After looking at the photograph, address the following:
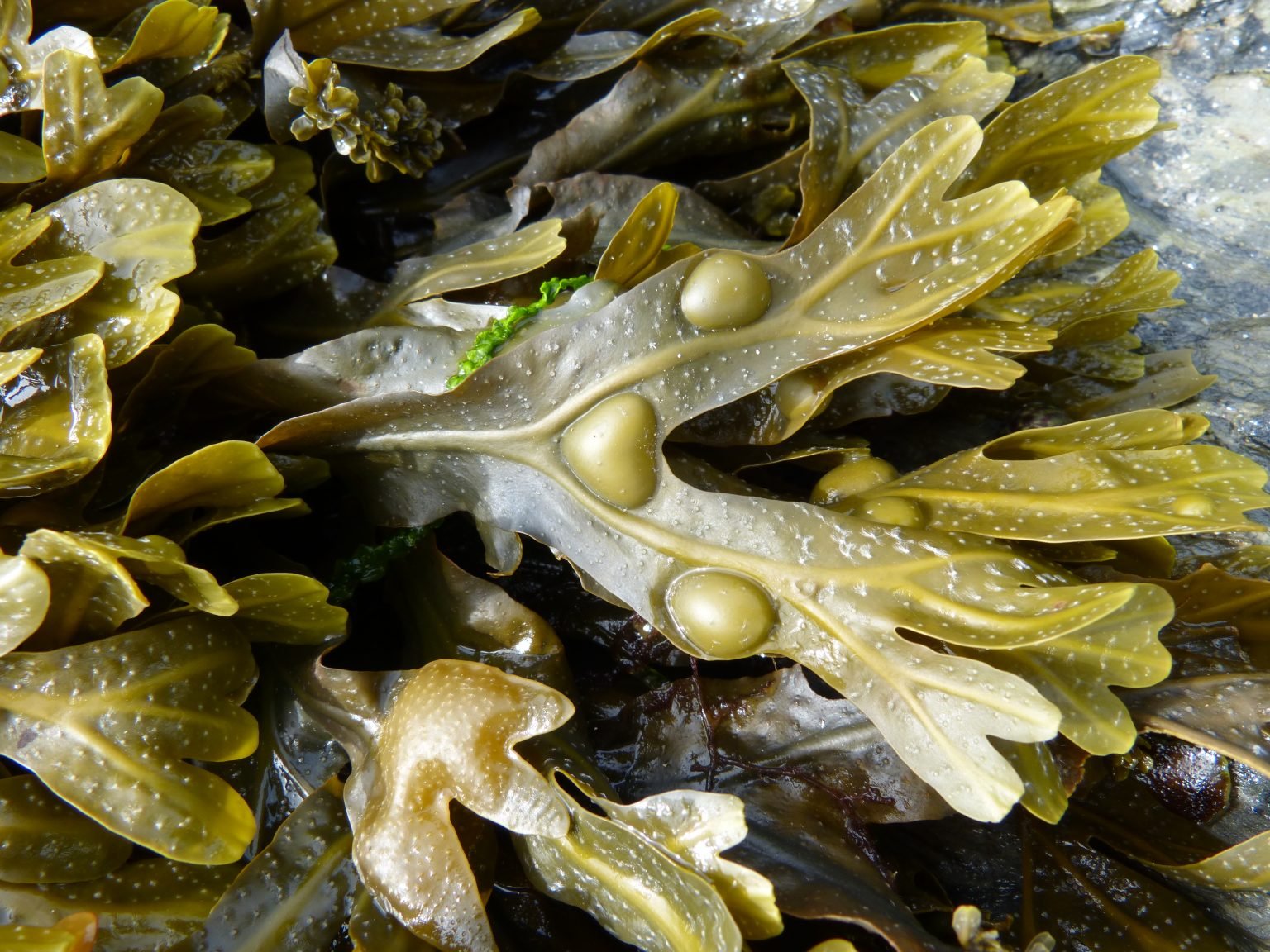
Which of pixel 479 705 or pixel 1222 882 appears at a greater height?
pixel 479 705

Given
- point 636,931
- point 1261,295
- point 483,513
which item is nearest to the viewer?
point 636,931

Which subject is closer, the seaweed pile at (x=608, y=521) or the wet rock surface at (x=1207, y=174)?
the seaweed pile at (x=608, y=521)

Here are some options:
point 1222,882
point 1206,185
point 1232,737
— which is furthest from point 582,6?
point 1222,882

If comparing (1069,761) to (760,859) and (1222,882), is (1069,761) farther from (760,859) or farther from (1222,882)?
(760,859)

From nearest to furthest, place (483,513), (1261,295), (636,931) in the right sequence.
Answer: (636,931) → (483,513) → (1261,295)

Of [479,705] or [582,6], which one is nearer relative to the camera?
[479,705]

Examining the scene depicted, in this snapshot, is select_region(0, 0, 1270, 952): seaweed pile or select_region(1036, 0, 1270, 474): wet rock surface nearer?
select_region(0, 0, 1270, 952): seaweed pile

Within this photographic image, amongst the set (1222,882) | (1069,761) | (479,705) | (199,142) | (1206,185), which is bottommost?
(1222,882)

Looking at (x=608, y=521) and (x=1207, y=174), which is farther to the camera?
(x=1207, y=174)
